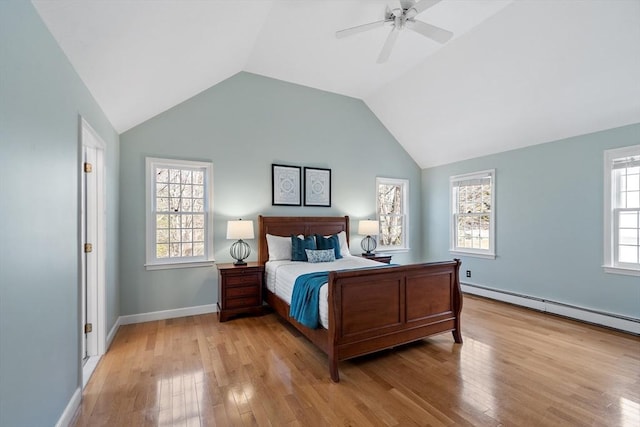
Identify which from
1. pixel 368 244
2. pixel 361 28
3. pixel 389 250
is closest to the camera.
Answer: pixel 361 28

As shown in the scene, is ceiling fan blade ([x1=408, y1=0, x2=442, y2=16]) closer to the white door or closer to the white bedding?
the white bedding

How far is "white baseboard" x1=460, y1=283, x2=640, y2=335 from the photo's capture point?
Result: 3.48m

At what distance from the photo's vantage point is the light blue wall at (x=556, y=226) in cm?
372

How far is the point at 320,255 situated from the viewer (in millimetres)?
4207

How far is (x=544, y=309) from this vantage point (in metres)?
4.25

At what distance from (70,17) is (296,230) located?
351cm

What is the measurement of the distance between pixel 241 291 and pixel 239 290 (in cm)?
3

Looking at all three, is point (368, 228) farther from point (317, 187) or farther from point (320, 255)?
point (320, 255)

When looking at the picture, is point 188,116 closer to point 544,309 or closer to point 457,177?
point 457,177

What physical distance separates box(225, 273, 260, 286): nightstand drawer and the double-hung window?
4553 millimetres

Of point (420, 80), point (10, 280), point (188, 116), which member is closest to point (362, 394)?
point (10, 280)

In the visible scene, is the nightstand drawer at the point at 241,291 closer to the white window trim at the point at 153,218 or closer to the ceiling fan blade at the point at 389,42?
the white window trim at the point at 153,218

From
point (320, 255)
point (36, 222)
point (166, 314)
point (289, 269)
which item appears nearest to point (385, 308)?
point (289, 269)

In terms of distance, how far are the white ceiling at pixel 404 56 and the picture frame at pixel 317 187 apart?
4.88ft
